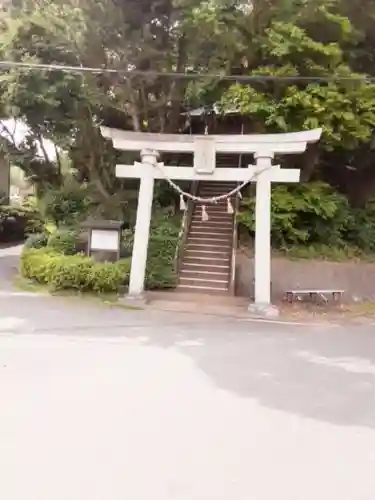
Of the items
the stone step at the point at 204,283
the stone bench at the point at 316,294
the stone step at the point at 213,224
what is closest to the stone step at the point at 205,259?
the stone step at the point at 204,283

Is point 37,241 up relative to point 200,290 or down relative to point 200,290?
up

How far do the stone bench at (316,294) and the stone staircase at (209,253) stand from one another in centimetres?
172

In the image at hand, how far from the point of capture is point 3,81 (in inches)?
573

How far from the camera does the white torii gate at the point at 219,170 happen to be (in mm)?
12312

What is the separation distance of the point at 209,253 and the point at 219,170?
11.6 ft

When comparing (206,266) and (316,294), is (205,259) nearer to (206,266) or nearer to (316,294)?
(206,266)

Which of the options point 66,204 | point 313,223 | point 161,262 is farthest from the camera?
point 66,204

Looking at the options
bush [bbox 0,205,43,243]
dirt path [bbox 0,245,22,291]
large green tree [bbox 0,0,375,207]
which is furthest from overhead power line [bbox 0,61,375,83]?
bush [bbox 0,205,43,243]

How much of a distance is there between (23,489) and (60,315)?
267 inches

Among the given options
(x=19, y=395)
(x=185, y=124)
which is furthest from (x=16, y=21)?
(x=19, y=395)

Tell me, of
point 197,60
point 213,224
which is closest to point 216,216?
point 213,224

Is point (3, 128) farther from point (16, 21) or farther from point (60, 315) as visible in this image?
point (60, 315)

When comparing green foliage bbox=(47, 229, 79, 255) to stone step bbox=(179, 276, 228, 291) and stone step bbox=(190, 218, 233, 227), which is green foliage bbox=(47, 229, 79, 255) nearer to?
stone step bbox=(179, 276, 228, 291)

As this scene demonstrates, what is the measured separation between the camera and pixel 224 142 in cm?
1260
